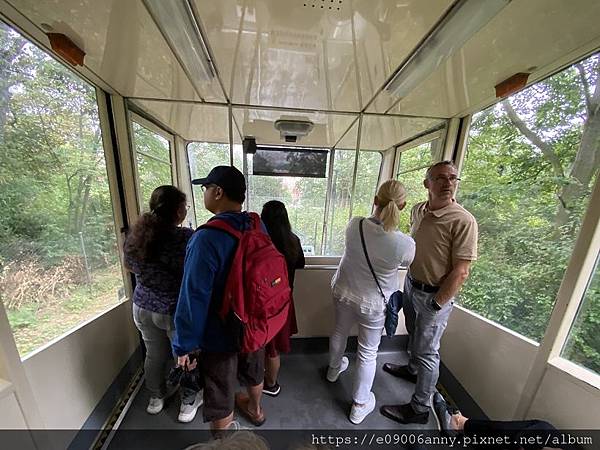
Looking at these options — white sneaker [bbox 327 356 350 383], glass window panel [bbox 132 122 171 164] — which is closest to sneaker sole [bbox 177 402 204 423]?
white sneaker [bbox 327 356 350 383]

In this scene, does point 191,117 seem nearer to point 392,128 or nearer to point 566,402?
point 392,128

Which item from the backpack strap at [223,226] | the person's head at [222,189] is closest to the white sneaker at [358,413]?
the backpack strap at [223,226]

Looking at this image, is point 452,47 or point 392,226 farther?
point 392,226

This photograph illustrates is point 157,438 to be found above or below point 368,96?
below

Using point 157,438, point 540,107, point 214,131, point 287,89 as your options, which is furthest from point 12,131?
point 540,107

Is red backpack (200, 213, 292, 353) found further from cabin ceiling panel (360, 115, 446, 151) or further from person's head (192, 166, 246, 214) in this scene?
cabin ceiling panel (360, 115, 446, 151)

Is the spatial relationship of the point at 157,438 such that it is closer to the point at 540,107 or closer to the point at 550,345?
the point at 550,345

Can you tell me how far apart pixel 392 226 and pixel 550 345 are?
0.95m

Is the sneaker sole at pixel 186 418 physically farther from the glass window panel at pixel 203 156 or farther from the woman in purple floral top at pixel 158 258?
the glass window panel at pixel 203 156

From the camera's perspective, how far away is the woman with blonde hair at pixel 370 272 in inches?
48.4

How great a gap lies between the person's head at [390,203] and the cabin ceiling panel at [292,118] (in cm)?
96

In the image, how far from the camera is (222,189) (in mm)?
1036

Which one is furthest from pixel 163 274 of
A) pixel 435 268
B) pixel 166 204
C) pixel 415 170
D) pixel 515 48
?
pixel 415 170

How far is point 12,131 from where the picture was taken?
3.05ft
